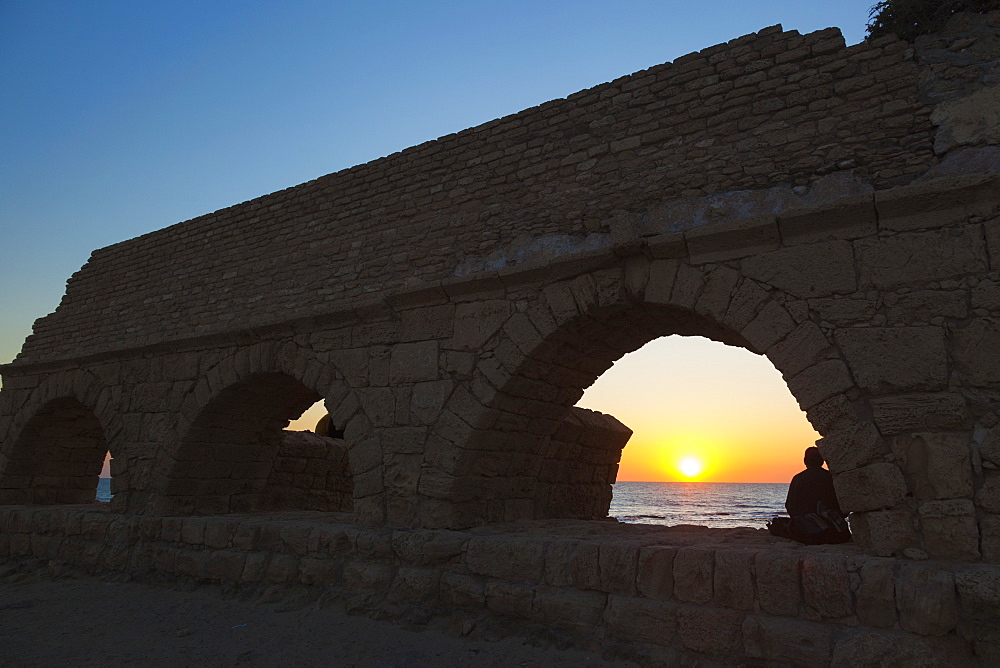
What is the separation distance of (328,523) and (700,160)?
13.1 ft

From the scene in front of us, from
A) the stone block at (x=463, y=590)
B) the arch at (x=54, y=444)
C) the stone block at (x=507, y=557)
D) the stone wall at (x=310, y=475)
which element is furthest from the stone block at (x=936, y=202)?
the arch at (x=54, y=444)

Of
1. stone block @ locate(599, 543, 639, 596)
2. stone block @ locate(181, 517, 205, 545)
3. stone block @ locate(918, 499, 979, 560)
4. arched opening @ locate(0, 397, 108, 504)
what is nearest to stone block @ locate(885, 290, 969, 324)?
stone block @ locate(918, 499, 979, 560)

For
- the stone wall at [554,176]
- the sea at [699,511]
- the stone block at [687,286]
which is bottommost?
the sea at [699,511]

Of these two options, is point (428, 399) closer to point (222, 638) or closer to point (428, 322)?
point (428, 322)

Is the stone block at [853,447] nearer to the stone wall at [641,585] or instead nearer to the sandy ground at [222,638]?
the stone wall at [641,585]

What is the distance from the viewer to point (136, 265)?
8.00m

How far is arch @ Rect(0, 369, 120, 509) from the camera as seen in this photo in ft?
25.2

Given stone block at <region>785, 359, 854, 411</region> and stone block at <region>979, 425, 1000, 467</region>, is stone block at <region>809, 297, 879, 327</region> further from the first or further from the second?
stone block at <region>979, 425, 1000, 467</region>

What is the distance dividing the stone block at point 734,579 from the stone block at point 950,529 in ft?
2.74

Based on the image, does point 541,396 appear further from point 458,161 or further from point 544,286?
point 458,161

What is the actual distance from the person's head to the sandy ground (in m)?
1.91

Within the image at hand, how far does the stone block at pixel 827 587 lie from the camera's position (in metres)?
3.11

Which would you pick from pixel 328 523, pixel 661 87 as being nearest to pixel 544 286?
pixel 661 87

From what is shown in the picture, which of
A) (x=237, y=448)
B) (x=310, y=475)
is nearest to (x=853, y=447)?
(x=237, y=448)
